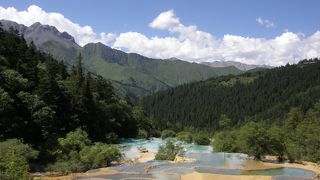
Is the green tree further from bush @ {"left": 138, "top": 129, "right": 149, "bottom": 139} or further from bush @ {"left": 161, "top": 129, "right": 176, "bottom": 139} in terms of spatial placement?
bush @ {"left": 161, "top": 129, "right": 176, "bottom": 139}

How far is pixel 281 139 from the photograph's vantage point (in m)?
96.9

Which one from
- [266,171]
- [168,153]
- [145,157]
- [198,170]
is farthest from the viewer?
[145,157]

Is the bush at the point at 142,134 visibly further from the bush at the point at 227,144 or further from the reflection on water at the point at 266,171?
the reflection on water at the point at 266,171

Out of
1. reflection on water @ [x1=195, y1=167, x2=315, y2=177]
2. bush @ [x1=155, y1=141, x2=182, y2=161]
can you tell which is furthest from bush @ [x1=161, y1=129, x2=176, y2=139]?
reflection on water @ [x1=195, y1=167, x2=315, y2=177]

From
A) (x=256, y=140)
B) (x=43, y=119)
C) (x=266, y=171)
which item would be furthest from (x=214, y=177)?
(x=43, y=119)

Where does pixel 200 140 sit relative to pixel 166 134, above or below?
below

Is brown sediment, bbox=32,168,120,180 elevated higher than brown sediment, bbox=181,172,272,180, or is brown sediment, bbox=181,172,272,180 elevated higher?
brown sediment, bbox=32,168,120,180

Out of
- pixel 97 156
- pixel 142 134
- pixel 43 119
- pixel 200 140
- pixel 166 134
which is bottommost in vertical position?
pixel 97 156

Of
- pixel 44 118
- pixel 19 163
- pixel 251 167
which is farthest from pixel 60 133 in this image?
pixel 19 163

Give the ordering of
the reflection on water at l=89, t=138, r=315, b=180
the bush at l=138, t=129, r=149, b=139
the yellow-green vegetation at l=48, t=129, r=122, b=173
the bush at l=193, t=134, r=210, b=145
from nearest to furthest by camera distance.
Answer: the reflection on water at l=89, t=138, r=315, b=180 < the yellow-green vegetation at l=48, t=129, r=122, b=173 < the bush at l=193, t=134, r=210, b=145 < the bush at l=138, t=129, r=149, b=139

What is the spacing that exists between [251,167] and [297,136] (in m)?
32.1

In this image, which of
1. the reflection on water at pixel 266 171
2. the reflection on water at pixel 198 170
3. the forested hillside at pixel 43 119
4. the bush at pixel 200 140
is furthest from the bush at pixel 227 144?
the bush at pixel 200 140

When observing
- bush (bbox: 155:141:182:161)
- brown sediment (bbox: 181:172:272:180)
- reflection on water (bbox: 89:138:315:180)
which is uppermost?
bush (bbox: 155:141:182:161)

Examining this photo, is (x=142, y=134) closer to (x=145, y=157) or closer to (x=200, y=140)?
(x=200, y=140)
